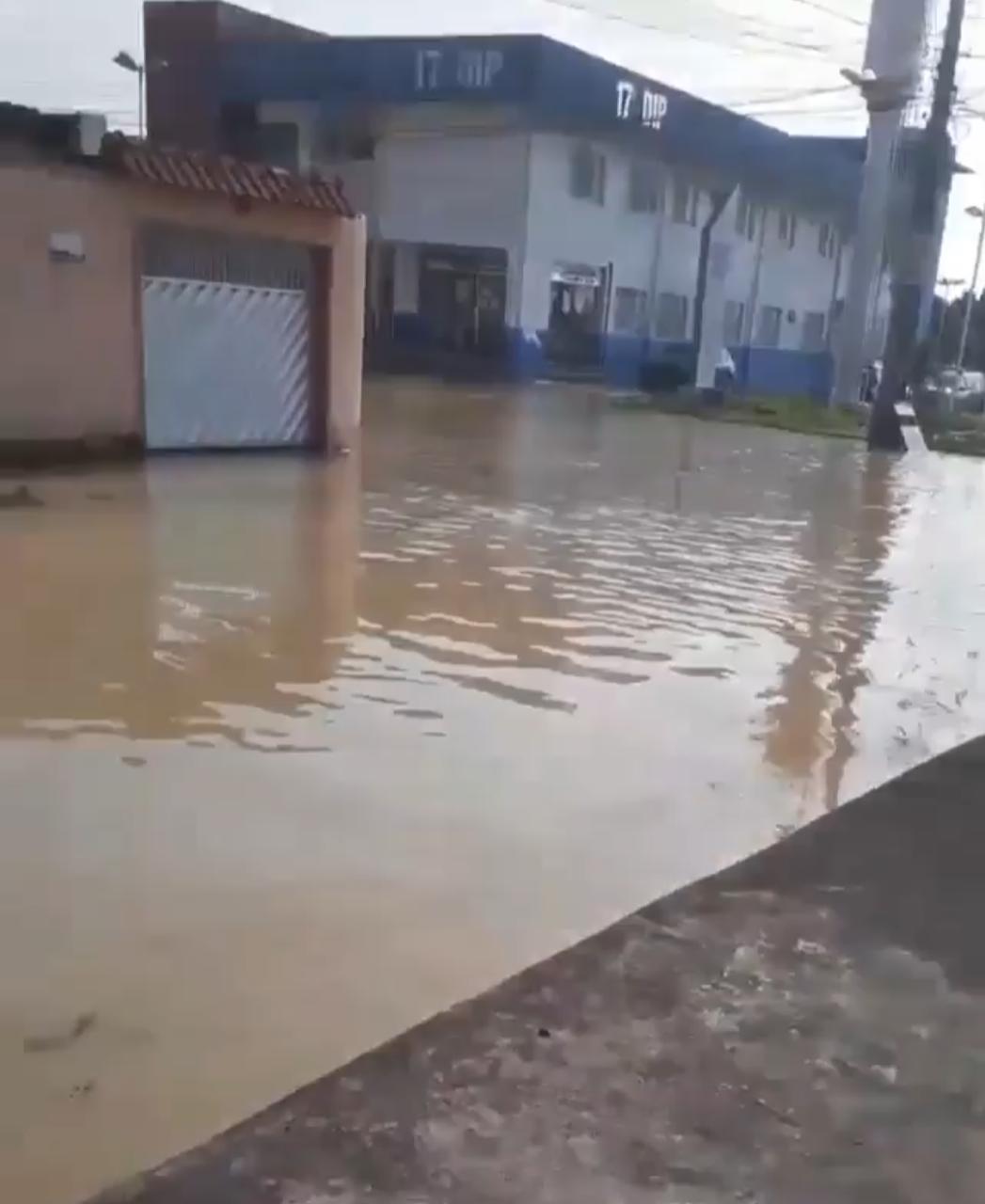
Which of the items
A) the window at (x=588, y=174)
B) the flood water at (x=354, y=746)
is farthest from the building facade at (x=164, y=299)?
the window at (x=588, y=174)

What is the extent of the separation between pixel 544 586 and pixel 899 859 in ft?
15.6

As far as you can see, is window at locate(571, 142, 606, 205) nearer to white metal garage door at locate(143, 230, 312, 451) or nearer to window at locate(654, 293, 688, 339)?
window at locate(654, 293, 688, 339)

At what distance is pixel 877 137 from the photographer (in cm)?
2912

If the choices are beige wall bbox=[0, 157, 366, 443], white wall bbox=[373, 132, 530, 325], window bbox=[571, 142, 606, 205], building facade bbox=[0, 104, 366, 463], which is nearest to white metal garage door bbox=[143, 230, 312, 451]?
building facade bbox=[0, 104, 366, 463]

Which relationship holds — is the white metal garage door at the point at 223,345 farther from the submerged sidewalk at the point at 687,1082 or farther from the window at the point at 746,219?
the window at the point at 746,219

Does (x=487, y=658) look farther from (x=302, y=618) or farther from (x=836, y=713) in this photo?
(x=836, y=713)

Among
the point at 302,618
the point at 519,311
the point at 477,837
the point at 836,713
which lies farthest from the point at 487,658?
the point at 519,311

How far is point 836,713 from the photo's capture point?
253 inches

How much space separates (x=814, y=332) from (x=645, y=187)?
13892 mm

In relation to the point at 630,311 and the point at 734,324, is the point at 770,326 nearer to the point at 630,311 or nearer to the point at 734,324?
the point at 734,324

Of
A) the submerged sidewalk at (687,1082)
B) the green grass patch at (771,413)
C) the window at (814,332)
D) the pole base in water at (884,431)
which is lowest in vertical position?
the green grass patch at (771,413)

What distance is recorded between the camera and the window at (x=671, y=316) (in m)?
37.3

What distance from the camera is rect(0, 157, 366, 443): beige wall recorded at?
1251cm

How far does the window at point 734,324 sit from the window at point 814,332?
215 inches
